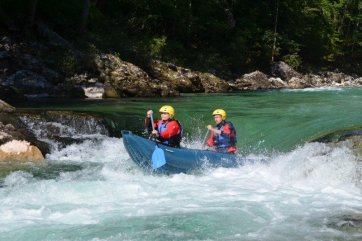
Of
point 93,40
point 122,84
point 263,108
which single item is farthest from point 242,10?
point 263,108

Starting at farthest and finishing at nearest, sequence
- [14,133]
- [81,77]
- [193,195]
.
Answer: [81,77]
[14,133]
[193,195]

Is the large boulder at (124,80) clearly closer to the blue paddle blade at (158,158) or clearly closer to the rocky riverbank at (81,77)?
the rocky riverbank at (81,77)

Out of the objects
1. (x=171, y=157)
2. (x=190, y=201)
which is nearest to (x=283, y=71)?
(x=171, y=157)

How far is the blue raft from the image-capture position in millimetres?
8836

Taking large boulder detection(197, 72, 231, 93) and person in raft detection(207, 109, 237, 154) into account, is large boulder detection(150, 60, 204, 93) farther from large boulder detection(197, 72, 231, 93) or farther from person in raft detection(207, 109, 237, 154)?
person in raft detection(207, 109, 237, 154)

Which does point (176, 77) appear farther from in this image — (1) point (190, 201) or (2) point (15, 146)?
(1) point (190, 201)

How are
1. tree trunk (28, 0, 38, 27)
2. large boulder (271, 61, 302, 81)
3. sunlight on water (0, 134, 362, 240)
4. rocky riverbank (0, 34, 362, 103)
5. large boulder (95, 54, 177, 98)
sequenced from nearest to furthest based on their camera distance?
sunlight on water (0, 134, 362, 240)
rocky riverbank (0, 34, 362, 103)
large boulder (95, 54, 177, 98)
tree trunk (28, 0, 38, 27)
large boulder (271, 61, 302, 81)

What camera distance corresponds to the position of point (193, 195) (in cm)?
755

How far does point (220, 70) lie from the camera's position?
30.3 m

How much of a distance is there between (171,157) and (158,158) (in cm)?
24

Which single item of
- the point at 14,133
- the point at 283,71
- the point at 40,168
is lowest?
the point at 40,168

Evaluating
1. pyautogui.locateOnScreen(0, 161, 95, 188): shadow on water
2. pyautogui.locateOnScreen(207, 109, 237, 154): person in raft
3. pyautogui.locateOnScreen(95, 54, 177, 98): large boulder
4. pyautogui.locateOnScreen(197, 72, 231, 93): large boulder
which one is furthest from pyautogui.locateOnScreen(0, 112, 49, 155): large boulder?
pyautogui.locateOnScreen(197, 72, 231, 93): large boulder

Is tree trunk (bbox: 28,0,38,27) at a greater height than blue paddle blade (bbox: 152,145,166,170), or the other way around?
tree trunk (bbox: 28,0,38,27)

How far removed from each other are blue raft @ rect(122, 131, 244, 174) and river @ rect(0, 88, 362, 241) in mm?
156
